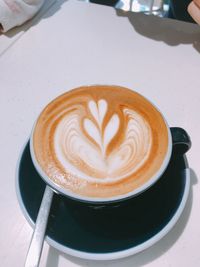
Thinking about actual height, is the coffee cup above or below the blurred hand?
below

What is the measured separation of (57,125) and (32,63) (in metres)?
0.27

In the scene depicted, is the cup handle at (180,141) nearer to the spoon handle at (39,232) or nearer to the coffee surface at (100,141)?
the coffee surface at (100,141)

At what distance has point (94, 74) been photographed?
61cm

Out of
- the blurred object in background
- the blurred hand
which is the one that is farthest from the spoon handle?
the blurred object in background

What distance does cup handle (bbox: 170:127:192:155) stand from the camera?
0.39 m

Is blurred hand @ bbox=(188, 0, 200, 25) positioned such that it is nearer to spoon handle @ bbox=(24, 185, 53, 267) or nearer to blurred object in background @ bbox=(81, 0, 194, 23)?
blurred object in background @ bbox=(81, 0, 194, 23)

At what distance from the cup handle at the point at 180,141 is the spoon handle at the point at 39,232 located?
0.16 meters

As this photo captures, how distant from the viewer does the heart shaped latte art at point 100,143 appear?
0.37 meters

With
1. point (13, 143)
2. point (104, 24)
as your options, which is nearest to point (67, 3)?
point (104, 24)

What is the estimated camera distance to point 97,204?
1.14 feet

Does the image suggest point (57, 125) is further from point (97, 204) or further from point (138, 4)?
point (138, 4)

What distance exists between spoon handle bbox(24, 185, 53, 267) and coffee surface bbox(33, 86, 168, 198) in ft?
0.11

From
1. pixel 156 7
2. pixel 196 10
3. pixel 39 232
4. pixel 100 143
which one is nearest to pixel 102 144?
pixel 100 143

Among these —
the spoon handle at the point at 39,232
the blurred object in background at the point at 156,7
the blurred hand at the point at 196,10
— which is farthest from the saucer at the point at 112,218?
the blurred object in background at the point at 156,7
